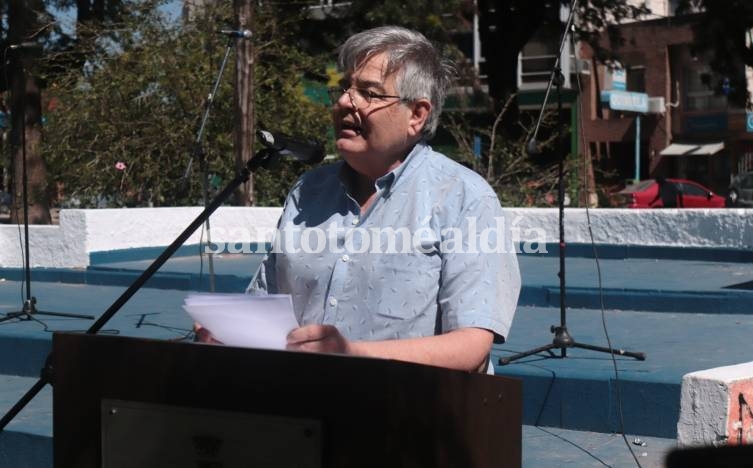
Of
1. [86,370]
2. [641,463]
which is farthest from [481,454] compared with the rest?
[641,463]

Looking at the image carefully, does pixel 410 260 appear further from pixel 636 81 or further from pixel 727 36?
pixel 636 81

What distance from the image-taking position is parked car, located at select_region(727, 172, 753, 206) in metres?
28.1

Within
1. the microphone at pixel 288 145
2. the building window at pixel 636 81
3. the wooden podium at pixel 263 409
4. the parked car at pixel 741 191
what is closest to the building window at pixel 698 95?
the building window at pixel 636 81

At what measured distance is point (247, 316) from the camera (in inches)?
84.1

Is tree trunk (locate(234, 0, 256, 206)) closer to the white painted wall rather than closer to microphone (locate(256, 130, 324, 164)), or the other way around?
the white painted wall

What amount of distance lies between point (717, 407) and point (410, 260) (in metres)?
1.93

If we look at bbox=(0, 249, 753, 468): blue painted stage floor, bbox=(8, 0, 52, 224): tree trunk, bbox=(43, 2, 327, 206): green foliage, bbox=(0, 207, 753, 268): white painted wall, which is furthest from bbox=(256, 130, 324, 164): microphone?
bbox=(8, 0, 52, 224): tree trunk

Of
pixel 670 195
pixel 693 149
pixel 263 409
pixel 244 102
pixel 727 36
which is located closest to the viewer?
pixel 263 409

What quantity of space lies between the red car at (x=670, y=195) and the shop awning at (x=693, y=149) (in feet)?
23.2

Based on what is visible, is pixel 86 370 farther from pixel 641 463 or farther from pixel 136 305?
pixel 136 305

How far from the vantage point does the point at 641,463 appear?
4781 mm

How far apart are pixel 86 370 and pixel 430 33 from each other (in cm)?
1756

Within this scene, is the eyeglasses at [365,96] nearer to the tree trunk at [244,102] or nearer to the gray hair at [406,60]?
the gray hair at [406,60]

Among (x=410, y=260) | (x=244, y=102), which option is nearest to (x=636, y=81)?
(x=244, y=102)
